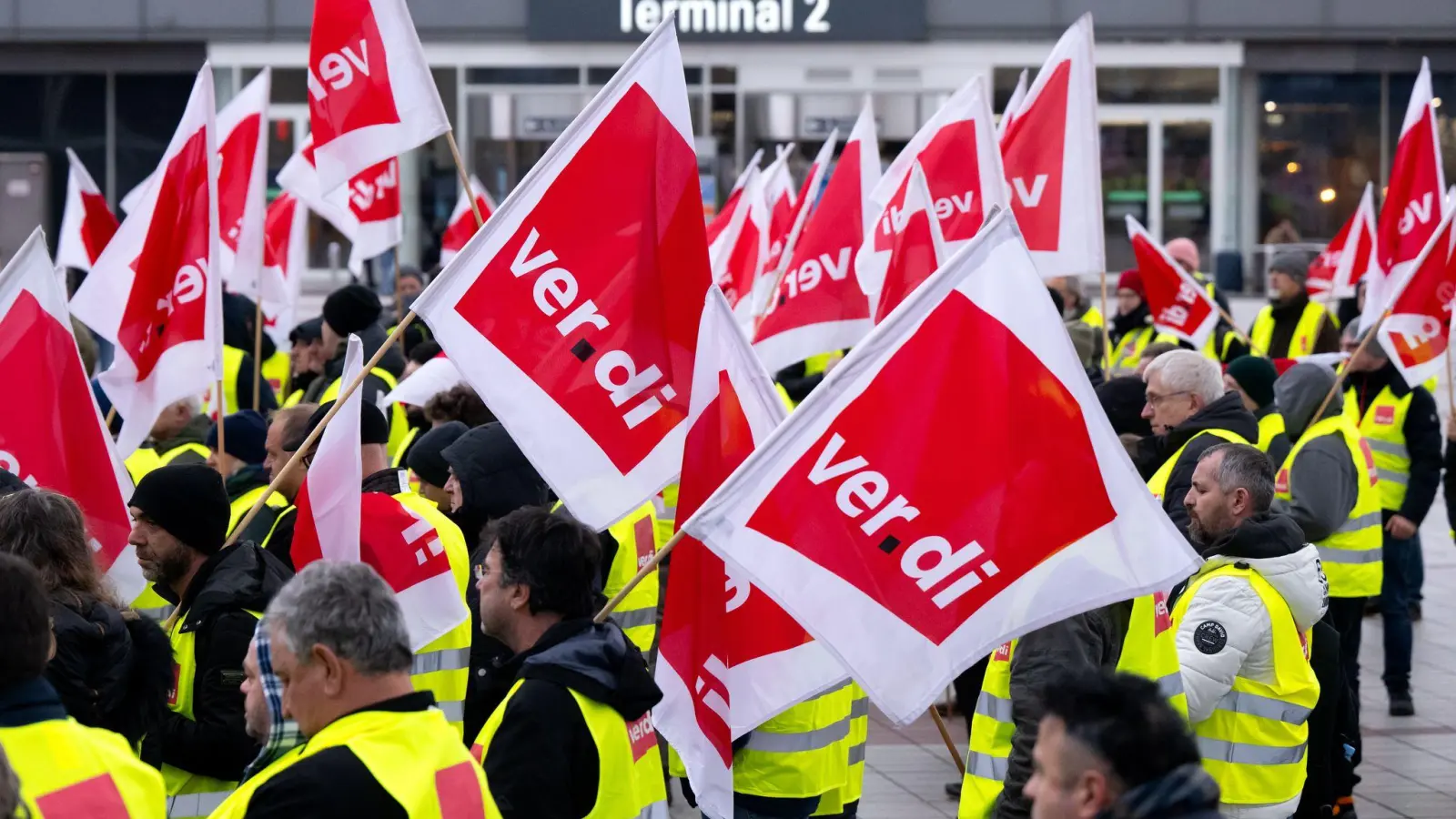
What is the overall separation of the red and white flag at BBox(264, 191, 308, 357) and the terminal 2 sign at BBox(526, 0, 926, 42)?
45.2 ft

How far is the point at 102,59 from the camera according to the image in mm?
28266

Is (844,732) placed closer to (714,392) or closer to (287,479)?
(714,392)

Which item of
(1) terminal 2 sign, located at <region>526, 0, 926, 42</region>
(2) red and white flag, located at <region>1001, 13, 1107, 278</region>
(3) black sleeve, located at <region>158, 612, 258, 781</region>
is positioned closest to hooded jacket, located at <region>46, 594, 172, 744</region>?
(3) black sleeve, located at <region>158, 612, 258, 781</region>

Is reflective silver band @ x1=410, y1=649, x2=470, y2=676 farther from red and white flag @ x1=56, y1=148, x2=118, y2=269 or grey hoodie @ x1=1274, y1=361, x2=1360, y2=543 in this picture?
red and white flag @ x1=56, y1=148, x2=118, y2=269

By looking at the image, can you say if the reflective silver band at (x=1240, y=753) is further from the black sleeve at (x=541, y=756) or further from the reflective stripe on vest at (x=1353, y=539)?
the reflective stripe on vest at (x=1353, y=539)

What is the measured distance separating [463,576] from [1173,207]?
23.5 meters

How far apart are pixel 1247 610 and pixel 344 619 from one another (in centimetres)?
303

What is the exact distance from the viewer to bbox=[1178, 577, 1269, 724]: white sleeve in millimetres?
5371

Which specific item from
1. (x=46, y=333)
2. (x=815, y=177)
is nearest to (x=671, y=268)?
(x=46, y=333)

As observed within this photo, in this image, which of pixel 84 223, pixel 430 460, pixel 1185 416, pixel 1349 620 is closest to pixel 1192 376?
pixel 1185 416

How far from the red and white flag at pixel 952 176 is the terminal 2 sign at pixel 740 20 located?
715 inches

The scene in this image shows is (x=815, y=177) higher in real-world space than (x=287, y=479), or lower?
higher

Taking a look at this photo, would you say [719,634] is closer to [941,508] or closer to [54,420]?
[941,508]

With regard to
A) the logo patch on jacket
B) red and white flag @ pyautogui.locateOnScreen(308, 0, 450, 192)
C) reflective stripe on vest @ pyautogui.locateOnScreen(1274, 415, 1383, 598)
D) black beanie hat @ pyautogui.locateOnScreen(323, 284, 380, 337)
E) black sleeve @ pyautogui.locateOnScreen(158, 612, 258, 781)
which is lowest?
reflective stripe on vest @ pyautogui.locateOnScreen(1274, 415, 1383, 598)
